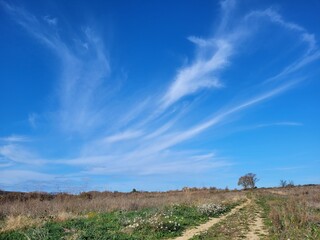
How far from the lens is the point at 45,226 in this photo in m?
16.7

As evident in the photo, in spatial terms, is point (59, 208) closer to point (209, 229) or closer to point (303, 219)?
point (209, 229)

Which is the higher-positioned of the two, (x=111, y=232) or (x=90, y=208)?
(x=90, y=208)

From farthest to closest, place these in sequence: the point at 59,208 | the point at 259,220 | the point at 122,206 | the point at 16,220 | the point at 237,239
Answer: the point at 122,206, the point at 59,208, the point at 259,220, the point at 16,220, the point at 237,239

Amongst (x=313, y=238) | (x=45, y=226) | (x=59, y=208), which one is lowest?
(x=313, y=238)

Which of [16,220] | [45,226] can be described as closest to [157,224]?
[45,226]

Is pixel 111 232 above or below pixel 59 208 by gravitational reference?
below

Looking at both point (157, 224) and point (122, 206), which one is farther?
point (122, 206)

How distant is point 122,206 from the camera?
26.4m

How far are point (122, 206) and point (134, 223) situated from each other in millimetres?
8993

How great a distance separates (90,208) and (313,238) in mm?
16218

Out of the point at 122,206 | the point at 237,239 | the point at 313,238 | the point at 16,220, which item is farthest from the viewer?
the point at 122,206

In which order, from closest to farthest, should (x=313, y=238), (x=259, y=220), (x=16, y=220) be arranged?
1. (x=313, y=238)
2. (x=16, y=220)
3. (x=259, y=220)

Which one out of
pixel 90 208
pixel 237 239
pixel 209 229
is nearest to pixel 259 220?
pixel 209 229

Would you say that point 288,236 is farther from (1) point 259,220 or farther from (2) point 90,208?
(2) point 90,208
